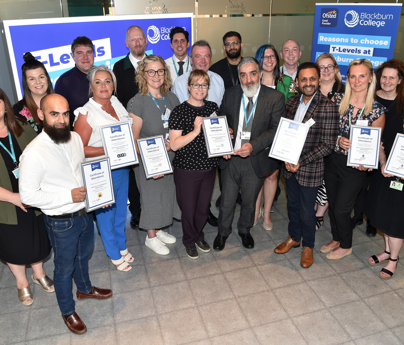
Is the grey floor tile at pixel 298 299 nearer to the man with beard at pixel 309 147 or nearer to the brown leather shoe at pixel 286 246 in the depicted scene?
the man with beard at pixel 309 147

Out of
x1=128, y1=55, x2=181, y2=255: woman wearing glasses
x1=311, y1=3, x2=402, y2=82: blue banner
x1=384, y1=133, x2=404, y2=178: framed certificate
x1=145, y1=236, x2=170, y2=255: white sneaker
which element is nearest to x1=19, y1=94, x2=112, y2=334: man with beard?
x1=128, y1=55, x2=181, y2=255: woman wearing glasses

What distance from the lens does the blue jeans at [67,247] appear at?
267 centimetres

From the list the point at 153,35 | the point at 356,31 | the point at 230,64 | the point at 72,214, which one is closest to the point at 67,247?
the point at 72,214

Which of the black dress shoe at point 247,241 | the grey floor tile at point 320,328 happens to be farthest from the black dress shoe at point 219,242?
the grey floor tile at point 320,328

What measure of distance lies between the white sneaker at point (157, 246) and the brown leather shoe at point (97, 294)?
802 mm

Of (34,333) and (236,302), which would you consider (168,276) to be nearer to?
(236,302)

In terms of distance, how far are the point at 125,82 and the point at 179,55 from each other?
860mm

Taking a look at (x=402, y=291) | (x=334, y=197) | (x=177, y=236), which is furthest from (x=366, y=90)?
(x=177, y=236)

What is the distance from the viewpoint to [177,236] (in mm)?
4473

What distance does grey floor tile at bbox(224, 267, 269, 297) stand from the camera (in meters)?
3.48

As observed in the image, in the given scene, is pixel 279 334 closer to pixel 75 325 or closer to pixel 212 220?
pixel 75 325

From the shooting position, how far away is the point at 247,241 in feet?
13.7

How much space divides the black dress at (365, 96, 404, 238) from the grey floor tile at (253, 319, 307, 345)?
1.42 metres

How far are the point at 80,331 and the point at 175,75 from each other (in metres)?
3.26
